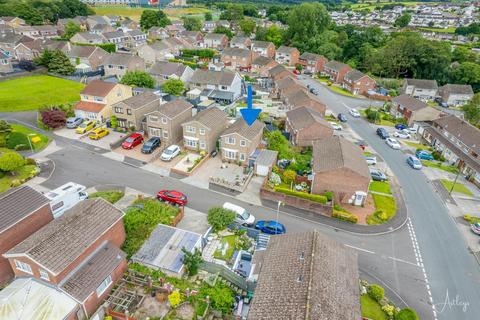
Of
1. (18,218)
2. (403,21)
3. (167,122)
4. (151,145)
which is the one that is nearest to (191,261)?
(18,218)

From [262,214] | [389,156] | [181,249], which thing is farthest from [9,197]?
[389,156]

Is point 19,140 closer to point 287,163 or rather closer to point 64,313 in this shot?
point 64,313

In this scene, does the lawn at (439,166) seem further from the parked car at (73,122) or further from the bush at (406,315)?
the parked car at (73,122)

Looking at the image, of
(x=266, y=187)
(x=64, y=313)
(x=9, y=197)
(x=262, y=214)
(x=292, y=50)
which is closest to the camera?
(x=64, y=313)

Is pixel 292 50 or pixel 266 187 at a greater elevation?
pixel 292 50

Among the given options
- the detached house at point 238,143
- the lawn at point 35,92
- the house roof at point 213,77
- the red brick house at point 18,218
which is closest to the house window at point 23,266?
the red brick house at point 18,218

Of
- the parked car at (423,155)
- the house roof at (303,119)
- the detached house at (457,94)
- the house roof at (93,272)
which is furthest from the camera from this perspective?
the detached house at (457,94)

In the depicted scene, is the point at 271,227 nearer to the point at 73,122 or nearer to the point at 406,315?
the point at 406,315
